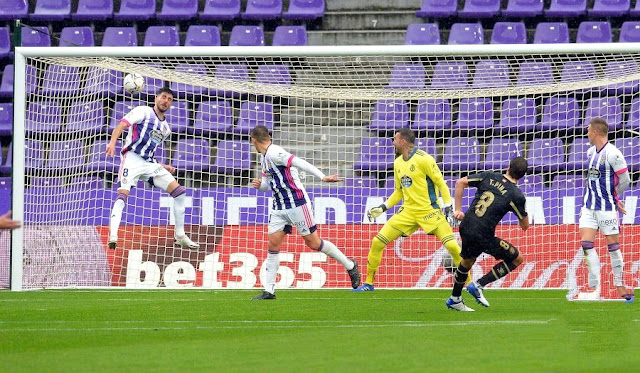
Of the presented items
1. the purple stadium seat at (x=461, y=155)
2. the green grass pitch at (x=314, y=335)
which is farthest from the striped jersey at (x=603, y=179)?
the purple stadium seat at (x=461, y=155)

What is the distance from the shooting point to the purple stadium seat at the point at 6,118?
1942 centimetres

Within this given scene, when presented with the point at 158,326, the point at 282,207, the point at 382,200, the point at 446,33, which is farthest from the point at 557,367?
the point at 446,33

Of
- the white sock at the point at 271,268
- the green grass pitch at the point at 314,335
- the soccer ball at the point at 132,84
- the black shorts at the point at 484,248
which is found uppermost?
the soccer ball at the point at 132,84

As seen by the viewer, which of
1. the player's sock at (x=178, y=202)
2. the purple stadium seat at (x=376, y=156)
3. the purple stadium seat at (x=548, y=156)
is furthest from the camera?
the purple stadium seat at (x=376, y=156)

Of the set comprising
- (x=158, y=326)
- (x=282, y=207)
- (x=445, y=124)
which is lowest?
(x=158, y=326)

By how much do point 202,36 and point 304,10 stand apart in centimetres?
197

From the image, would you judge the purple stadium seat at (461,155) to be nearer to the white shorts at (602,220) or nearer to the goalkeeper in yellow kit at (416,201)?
the goalkeeper in yellow kit at (416,201)

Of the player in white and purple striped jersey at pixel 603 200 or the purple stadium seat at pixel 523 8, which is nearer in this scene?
the player in white and purple striped jersey at pixel 603 200

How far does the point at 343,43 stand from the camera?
20.2 meters

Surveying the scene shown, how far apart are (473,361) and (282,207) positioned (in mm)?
6443

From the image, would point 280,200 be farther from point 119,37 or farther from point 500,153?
point 119,37

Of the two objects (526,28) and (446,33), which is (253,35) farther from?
(526,28)

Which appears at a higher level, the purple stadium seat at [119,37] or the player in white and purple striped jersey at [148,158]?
the purple stadium seat at [119,37]

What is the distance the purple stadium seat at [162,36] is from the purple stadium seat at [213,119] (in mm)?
3652
